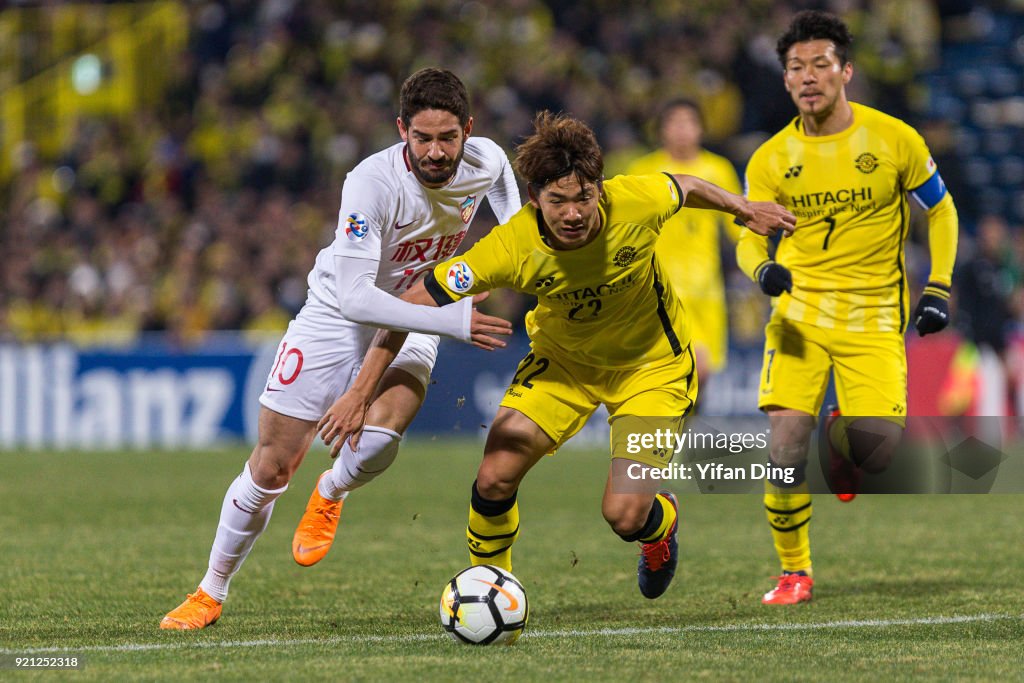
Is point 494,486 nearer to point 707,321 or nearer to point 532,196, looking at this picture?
point 532,196

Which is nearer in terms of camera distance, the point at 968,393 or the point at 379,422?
the point at 379,422

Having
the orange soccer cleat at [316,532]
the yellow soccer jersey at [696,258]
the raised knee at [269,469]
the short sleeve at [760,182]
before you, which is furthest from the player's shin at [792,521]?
the yellow soccer jersey at [696,258]

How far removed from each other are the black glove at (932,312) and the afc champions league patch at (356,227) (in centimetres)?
251

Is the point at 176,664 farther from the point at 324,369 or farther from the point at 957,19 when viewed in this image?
the point at 957,19

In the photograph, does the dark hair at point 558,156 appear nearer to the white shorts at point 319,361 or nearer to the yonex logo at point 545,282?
the yonex logo at point 545,282

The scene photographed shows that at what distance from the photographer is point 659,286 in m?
6.23

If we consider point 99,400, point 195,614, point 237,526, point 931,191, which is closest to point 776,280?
point 931,191

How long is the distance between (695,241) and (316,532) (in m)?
5.09

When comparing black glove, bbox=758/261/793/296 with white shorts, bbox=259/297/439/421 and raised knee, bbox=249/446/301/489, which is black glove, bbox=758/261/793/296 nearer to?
white shorts, bbox=259/297/439/421

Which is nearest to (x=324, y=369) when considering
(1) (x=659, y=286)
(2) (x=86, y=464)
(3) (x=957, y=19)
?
(1) (x=659, y=286)

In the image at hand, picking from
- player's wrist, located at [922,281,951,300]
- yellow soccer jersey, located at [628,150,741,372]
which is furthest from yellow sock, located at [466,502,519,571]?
yellow soccer jersey, located at [628,150,741,372]

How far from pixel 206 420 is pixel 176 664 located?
11860mm

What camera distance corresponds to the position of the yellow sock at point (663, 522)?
21.1ft

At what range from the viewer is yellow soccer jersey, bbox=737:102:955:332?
7.00 m
